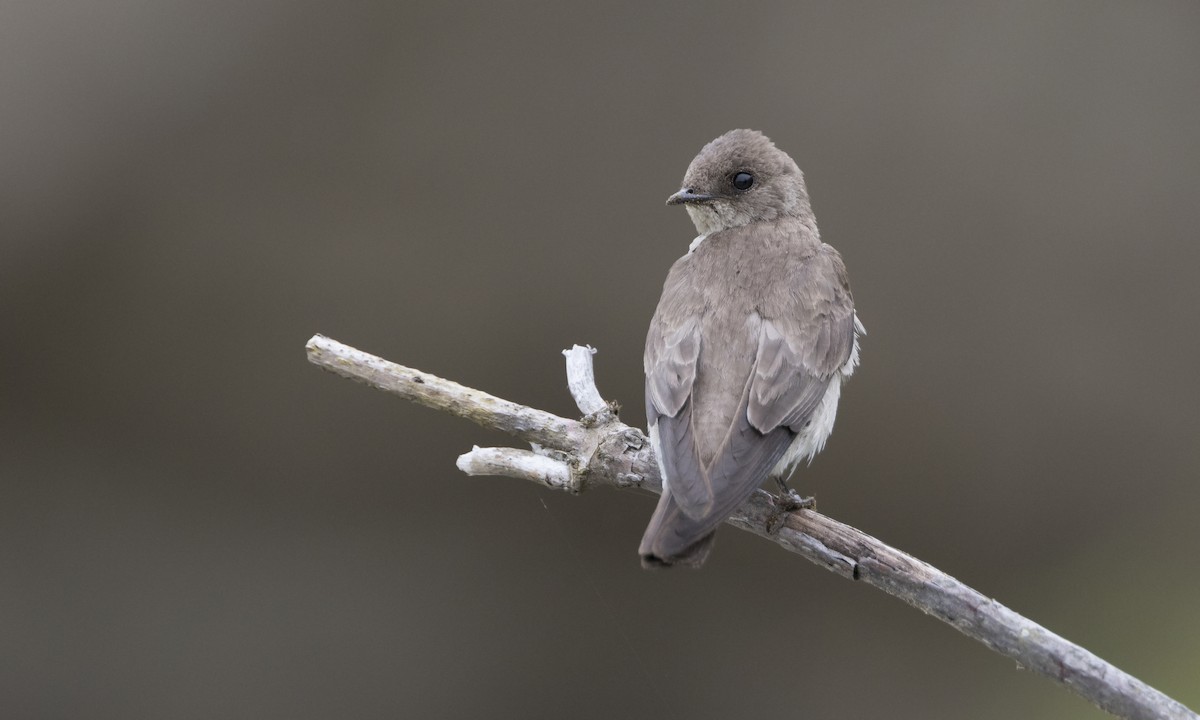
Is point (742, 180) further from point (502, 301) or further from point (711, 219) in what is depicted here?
point (502, 301)

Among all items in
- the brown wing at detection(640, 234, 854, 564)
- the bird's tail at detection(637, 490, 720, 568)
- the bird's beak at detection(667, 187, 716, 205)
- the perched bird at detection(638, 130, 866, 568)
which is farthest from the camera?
→ the bird's beak at detection(667, 187, 716, 205)

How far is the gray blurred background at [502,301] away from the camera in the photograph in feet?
20.6

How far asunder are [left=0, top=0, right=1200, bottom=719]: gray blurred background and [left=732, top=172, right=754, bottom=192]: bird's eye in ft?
5.58

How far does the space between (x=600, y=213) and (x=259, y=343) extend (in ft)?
6.65

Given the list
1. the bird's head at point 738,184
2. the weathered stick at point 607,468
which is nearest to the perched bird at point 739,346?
the bird's head at point 738,184

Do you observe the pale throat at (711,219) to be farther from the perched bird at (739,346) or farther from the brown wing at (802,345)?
the brown wing at (802,345)

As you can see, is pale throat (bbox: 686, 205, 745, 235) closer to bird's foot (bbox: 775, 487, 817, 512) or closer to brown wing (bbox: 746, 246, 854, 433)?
brown wing (bbox: 746, 246, 854, 433)

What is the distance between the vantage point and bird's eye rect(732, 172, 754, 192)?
459cm

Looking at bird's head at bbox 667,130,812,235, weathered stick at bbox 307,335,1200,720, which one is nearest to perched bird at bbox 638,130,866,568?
bird's head at bbox 667,130,812,235

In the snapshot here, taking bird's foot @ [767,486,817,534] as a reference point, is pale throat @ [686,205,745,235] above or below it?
above

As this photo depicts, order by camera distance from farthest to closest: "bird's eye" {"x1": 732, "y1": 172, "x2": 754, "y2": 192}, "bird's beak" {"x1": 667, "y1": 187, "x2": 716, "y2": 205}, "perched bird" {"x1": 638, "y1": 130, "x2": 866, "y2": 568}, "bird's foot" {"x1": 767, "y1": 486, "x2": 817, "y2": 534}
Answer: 1. "bird's eye" {"x1": 732, "y1": 172, "x2": 754, "y2": 192}
2. "bird's beak" {"x1": 667, "y1": 187, "x2": 716, "y2": 205}
3. "bird's foot" {"x1": 767, "y1": 486, "x2": 817, "y2": 534}
4. "perched bird" {"x1": 638, "y1": 130, "x2": 866, "y2": 568}

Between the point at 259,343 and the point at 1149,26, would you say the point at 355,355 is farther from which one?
Answer: the point at 1149,26

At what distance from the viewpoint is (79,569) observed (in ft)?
22.1

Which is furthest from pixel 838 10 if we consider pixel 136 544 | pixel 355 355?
pixel 136 544
